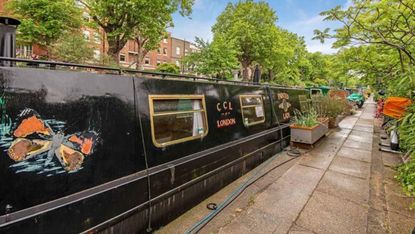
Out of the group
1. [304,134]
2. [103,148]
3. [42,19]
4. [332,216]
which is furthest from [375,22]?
[42,19]

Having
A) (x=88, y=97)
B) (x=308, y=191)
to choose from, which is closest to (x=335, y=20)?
(x=308, y=191)

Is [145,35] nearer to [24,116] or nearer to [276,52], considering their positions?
[276,52]

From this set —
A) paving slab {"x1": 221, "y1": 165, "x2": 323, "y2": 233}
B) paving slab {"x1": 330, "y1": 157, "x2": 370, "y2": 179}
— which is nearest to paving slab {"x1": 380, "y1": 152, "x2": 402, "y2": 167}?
paving slab {"x1": 330, "y1": 157, "x2": 370, "y2": 179}

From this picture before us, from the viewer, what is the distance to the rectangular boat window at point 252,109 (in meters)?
4.40

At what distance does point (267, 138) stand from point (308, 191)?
170cm

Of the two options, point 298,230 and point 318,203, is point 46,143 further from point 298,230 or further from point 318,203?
point 318,203

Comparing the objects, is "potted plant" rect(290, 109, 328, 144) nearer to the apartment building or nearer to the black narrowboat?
the black narrowboat

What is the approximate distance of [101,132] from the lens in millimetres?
1991

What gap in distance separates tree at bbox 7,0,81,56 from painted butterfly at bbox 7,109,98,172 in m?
15.4

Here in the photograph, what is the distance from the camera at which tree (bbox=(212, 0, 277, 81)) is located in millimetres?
19250

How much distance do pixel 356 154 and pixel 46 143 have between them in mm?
7081

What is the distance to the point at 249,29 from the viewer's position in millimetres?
19203

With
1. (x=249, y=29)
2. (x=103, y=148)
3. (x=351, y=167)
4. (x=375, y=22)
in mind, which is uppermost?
(x=249, y=29)

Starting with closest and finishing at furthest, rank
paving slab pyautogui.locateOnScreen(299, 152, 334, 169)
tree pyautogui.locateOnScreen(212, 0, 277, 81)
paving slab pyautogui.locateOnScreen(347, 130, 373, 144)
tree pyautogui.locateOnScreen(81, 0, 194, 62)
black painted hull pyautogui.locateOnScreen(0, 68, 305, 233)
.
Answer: black painted hull pyautogui.locateOnScreen(0, 68, 305, 233) → paving slab pyautogui.locateOnScreen(299, 152, 334, 169) → paving slab pyautogui.locateOnScreen(347, 130, 373, 144) → tree pyautogui.locateOnScreen(81, 0, 194, 62) → tree pyautogui.locateOnScreen(212, 0, 277, 81)
